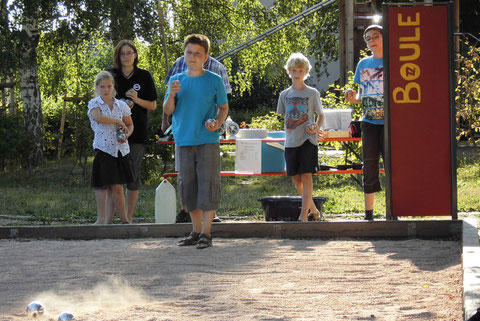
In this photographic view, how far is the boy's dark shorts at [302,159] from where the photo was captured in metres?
7.61

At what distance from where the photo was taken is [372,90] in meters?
7.44

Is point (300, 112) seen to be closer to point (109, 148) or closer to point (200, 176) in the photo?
point (200, 176)

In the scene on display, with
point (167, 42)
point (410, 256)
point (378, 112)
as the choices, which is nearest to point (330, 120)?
point (378, 112)

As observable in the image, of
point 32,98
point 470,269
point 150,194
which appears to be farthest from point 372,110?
point 32,98

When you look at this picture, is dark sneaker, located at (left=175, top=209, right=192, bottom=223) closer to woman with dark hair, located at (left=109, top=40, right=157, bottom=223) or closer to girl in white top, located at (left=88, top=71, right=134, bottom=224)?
woman with dark hair, located at (left=109, top=40, right=157, bottom=223)

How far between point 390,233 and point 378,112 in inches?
44.8

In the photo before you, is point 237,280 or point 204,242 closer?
point 237,280

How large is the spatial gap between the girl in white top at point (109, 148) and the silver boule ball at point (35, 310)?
3372 millimetres

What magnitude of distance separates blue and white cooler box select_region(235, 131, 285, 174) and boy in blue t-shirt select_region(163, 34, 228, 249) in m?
3.94

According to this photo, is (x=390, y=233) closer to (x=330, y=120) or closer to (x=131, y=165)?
(x=131, y=165)

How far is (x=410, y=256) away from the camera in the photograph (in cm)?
589

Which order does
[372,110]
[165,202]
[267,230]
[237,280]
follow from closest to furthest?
[237,280] → [267,230] → [372,110] → [165,202]

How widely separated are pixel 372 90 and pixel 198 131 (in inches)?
70.3

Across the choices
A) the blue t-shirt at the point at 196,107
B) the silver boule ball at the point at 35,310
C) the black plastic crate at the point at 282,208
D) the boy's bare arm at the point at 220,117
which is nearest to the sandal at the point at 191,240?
the blue t-shirt at the point at 196,107
